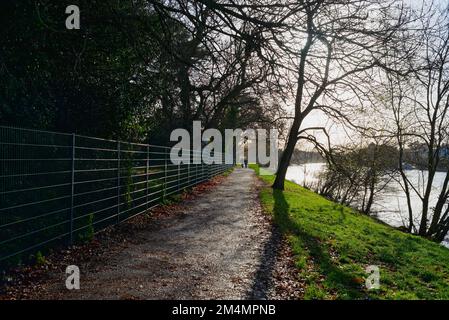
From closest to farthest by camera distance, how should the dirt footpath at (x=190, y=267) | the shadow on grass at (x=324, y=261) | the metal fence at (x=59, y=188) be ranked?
the dirt footpath at (x=190, y=267)
the metal fence at (x=59, y=188)
the shadow on grass at (x=324, y=261)

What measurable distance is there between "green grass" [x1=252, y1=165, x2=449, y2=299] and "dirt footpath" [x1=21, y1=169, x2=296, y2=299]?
464 millimetres

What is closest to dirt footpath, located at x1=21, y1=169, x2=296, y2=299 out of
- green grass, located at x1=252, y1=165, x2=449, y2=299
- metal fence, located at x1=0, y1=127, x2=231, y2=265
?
green grass, located at x1=252, y1=165, x2=449, y2=299

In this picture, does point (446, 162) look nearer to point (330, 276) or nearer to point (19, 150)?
point (330, 276)

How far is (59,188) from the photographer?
22.2 ft

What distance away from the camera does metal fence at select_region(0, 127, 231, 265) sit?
17.8 ft

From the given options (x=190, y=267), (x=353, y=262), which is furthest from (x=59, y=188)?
(x=353, y=262)

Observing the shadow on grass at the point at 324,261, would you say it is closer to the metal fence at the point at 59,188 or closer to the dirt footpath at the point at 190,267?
the dirt footpath at the point at 190,267

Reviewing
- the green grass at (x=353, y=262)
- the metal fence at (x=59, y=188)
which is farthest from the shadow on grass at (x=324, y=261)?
the metal fence at (x=59, y=188)

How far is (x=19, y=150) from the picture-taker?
217 inches

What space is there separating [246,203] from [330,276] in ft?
29.5

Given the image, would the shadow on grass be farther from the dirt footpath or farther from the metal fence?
the metal fence

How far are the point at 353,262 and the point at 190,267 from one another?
11.2ft

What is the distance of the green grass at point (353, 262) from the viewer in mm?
5680

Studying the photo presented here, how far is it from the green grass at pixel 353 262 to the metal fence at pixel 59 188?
4245mm
